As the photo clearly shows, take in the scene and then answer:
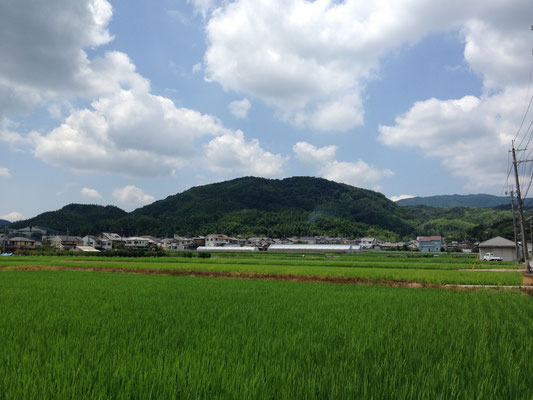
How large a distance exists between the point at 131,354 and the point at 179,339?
1.04 meters

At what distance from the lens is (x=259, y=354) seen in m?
4.52

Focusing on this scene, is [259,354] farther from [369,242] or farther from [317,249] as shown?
A: [369,242]

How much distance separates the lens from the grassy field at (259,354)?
10.7 ft

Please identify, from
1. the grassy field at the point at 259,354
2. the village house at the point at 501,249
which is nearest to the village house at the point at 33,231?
the village house at the point at 501,249

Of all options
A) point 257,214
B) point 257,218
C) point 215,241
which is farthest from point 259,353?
point 257,214

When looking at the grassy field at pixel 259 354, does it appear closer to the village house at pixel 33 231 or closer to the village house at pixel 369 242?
the village house at pixel 369 242

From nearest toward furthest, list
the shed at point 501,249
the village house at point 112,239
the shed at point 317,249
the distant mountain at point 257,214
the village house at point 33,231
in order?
the shed at point 501,249, the shed at point 317,249, the village house at point 112,239, the village house at point 33,231, the distant mountain at point 257,214

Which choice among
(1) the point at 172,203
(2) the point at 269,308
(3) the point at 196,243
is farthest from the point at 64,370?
(1) the point at 172,203

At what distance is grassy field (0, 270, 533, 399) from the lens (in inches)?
128

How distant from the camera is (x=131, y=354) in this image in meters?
4.46

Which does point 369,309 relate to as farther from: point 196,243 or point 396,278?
point 196,243

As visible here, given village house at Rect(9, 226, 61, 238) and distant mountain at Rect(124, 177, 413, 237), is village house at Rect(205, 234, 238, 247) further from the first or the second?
village house at Rect(9, 226, 61, 238)

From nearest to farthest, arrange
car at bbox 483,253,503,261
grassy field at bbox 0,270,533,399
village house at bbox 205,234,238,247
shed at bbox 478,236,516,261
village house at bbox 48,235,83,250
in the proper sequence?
1. grassy field at bbox 0,270,533,399
2. car at bbox 483,253,503,261
3. shed at bbox 478,236,516,261
4. village house at bbox 48,235,83,250
5. village house at bbox 205,234,238,247

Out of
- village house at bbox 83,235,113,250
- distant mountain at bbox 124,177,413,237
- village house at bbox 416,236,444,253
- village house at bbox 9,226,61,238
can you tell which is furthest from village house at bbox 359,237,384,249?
village house at bbox 9,226,61,238
